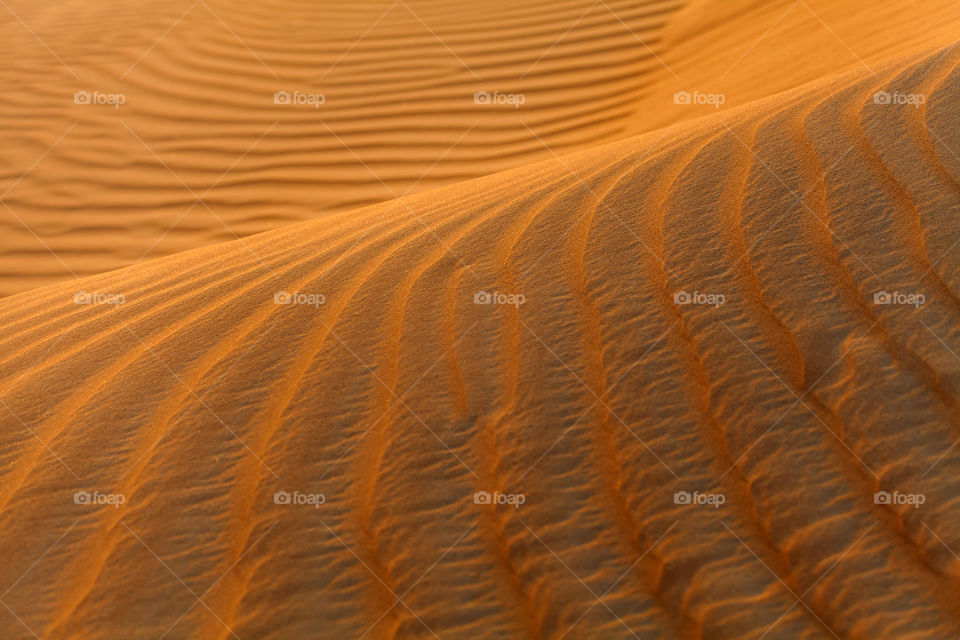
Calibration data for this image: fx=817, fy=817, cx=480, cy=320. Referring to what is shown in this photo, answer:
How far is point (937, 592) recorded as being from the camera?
166cm

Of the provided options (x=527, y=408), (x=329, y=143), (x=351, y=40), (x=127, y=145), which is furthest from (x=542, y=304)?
(x=351, y=40)

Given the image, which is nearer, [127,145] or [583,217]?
[583,217]

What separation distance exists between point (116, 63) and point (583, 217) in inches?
230

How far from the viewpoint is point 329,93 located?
6566mm

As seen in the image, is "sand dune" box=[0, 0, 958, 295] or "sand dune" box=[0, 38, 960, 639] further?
"sand dune" box=[0, 0, 958, 295]

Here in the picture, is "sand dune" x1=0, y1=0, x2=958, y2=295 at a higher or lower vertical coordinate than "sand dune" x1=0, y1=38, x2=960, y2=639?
higher

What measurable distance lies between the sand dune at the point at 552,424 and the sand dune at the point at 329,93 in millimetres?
2908

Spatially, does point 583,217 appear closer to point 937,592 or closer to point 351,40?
point 937,592

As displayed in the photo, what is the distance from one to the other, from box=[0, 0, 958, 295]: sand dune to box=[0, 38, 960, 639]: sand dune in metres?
2.91

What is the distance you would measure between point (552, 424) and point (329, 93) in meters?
5.17

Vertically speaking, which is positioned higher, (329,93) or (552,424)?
(329,93)

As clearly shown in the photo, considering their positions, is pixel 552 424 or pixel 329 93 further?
pixel 329 93

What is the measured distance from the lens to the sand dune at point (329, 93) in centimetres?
557

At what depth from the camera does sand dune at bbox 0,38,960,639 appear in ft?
5.76
